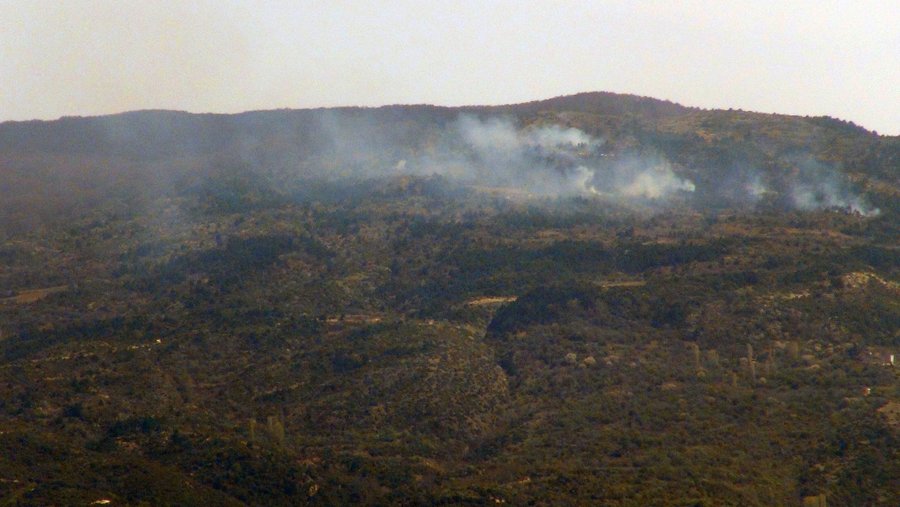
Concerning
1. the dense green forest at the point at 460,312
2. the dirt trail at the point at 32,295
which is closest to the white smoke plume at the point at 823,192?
the dense green forest at the point at 460,312

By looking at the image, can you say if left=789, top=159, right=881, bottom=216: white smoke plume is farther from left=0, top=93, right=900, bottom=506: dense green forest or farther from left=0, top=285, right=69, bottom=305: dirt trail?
left=0, top=285, right=69, bottom=305: dirt trail

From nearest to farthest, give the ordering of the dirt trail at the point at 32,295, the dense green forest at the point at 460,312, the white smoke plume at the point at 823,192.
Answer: the dense green forest at the point at 460,312
the dirt trail at the point at 32,295
the white smoke plume at the point at 823,192

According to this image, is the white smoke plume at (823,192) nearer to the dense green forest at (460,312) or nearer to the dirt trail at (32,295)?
the dense green forest at (460,312)

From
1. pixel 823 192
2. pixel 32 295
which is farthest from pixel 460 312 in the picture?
pixel 823 192

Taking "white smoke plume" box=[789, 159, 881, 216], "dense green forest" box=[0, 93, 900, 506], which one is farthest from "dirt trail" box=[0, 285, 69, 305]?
"white smoke plume" box=[789, 159, 881, 216]

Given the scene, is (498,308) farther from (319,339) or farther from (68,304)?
(68,304)

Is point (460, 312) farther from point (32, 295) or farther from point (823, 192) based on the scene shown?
point (823, 192)

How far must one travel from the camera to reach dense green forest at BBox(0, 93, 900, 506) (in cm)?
6838

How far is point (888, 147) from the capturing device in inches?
4855

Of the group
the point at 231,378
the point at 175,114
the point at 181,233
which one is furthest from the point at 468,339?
the point at 175,114

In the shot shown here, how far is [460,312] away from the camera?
95.8 metres

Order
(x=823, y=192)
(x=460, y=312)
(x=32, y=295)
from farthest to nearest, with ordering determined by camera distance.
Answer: (x=823, y=192), (x=32, y=295), (x=460, y=312)

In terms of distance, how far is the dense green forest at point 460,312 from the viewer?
68.4 meters

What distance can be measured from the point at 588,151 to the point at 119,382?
217 feet
